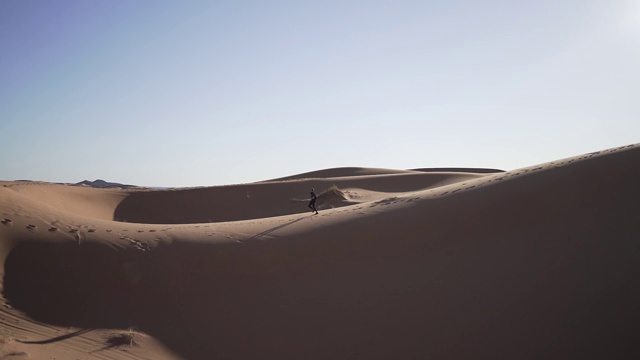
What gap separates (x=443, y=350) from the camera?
6.92 metres

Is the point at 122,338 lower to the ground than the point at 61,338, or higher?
lower

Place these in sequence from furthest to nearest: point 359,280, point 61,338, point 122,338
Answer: point 359,280 < point 122,338 < point 61,338

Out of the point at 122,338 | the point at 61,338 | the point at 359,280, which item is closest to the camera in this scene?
the point at 61,338

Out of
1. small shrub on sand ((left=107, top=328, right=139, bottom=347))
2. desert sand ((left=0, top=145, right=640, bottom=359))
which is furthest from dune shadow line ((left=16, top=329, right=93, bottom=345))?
small shrub on sand ((left=107, top=328, right=139, bottom=347))

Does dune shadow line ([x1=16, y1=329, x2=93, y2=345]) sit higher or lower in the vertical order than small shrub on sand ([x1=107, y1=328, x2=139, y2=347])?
higher

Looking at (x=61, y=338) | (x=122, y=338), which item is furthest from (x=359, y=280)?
(x=61, y=338)

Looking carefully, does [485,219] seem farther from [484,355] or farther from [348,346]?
[348,346]

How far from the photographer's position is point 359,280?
30.1ft

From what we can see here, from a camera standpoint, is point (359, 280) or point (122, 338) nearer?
point (122, 338)

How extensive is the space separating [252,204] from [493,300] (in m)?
20.0

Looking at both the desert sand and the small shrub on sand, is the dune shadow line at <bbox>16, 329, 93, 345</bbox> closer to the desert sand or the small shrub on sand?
the desert sand

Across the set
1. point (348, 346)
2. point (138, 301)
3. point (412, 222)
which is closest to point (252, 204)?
point (412, 222)

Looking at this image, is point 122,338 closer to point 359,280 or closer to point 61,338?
point 61,338

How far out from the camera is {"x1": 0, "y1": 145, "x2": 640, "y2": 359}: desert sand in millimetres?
6871
